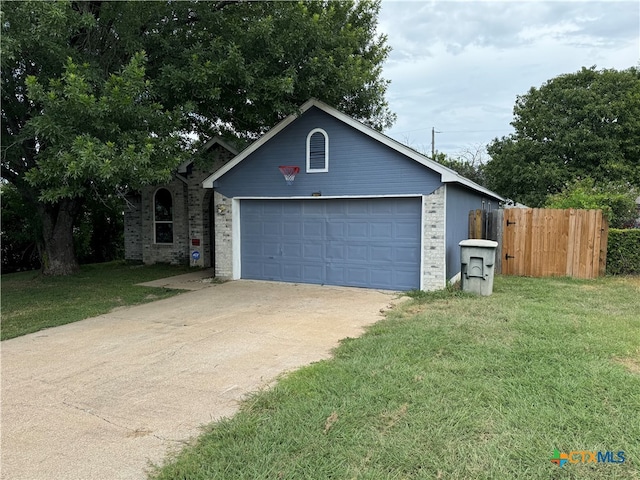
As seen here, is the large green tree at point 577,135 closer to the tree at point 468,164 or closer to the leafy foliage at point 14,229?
the tree at point 468,164

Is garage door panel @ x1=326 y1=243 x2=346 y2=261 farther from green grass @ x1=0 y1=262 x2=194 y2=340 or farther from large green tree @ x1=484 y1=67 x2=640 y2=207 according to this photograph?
large green tree @ x1=484 y1=67 x2=640 y2=207

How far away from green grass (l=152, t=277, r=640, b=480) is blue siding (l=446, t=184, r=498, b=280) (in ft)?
12.6

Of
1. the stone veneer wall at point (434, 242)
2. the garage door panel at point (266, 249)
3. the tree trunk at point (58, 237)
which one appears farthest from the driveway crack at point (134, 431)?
the tree trunk at point (58, 237)

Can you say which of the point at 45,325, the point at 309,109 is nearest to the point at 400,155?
the point at 309,109

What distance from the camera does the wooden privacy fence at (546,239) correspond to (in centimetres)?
1059

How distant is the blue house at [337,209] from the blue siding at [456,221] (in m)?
0.03

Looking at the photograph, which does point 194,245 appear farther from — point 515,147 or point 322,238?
point 515,147

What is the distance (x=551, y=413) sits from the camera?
337 centimetres

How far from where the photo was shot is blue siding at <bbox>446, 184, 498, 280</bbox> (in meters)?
9.45

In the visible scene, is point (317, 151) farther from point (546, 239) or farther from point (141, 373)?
point (141, 373)

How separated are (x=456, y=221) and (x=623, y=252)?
15.2 ft

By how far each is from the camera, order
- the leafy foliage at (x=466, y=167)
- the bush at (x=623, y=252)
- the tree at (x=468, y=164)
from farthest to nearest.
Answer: the tree at (x=468, y=164) < the leafy foliage at (x=466, y=167) < the bush at (x=623, y=252)

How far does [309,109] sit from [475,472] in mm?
8883

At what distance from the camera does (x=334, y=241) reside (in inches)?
406
